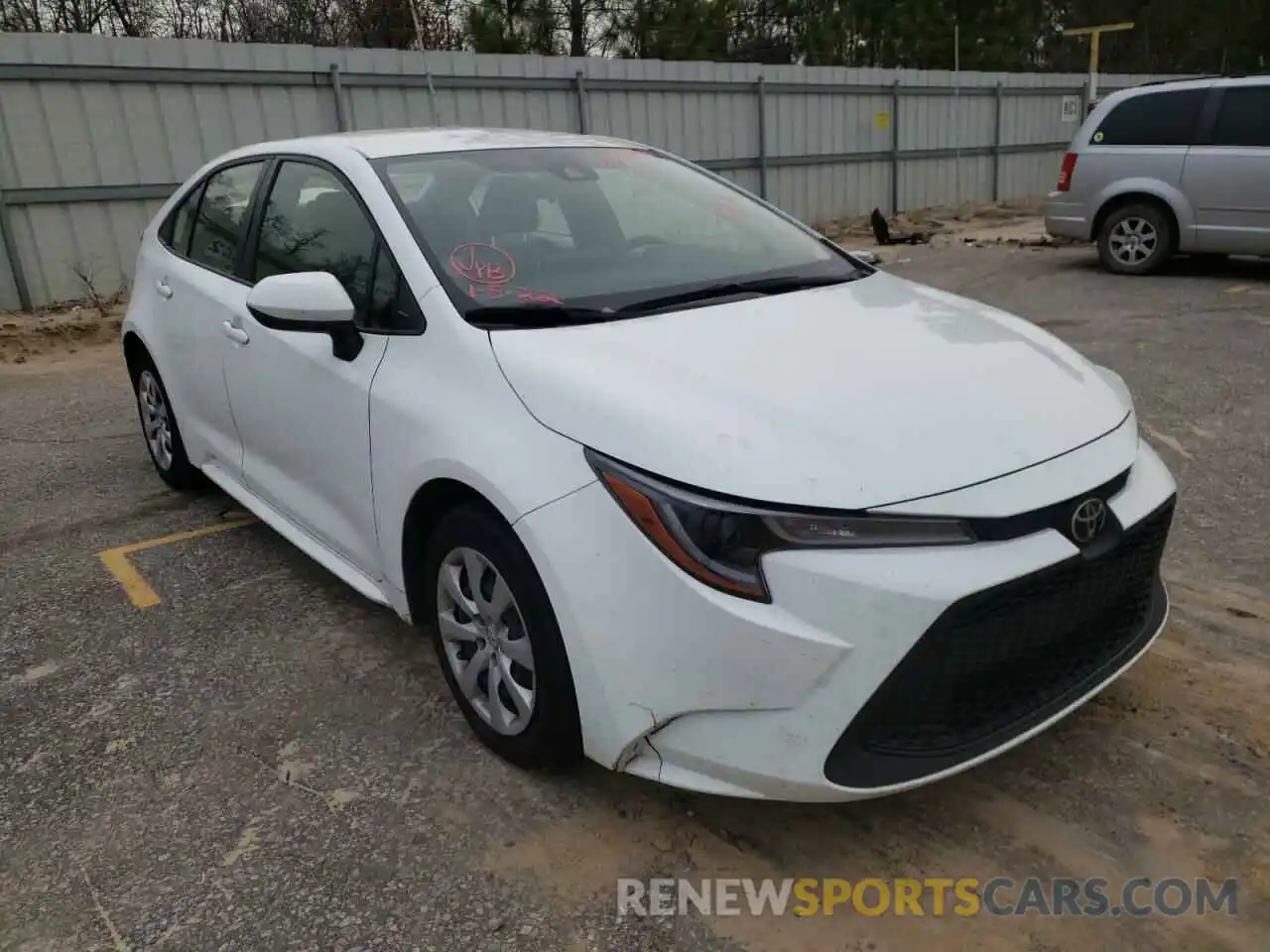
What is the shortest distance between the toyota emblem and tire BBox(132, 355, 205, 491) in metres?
3.74

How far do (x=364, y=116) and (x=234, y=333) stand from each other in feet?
27.1

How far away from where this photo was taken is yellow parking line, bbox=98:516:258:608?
151 inches

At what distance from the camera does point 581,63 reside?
42.5 feet

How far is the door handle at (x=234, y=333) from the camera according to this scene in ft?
11.7

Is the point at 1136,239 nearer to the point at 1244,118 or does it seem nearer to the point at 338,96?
the point at 1244,118

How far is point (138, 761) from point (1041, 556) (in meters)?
2.39

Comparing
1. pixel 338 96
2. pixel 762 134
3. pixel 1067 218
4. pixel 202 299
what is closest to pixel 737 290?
pixel 202 299

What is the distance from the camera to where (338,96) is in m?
10.7

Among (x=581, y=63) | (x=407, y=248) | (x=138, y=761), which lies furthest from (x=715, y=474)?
(x=581, y=63)

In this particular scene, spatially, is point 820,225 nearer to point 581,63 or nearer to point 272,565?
point 581,63

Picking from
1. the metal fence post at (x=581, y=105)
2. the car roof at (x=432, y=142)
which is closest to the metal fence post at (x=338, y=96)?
the metal fence post at (x=581, y=105)

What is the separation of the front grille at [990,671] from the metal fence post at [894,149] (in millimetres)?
16464

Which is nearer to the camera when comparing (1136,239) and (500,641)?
(500,641)

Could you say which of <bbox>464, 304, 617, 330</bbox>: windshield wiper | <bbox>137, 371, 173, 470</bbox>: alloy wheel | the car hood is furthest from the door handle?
the car hood
